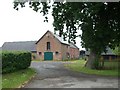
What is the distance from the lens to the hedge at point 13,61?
24.6 m

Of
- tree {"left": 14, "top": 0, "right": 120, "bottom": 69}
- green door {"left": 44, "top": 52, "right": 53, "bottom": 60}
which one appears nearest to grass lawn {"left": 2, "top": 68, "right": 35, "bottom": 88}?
tree {"left": 14, "top": 0, "right": 120, "bottom": 69}

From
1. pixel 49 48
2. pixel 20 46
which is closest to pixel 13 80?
pixel 49 48

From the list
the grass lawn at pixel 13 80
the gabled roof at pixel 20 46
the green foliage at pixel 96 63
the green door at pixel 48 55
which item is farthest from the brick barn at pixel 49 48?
the grass lawn at pixel 13 80

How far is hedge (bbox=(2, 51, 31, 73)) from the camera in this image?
2459 centimetres

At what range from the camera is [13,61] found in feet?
88.7

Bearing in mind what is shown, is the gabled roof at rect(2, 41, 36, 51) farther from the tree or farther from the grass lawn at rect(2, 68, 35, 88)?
the grass lawn at rect(2, 68, 35, 88)

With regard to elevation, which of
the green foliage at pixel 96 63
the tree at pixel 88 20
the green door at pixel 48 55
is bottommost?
the green foliage at pixel 96 63

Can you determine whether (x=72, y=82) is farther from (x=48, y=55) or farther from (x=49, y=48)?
(x=49, y=48)

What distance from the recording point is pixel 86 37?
107ft

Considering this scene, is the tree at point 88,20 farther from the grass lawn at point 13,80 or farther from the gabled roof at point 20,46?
the gabled roof at point 20,46

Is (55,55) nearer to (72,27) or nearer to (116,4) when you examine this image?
(72,27)

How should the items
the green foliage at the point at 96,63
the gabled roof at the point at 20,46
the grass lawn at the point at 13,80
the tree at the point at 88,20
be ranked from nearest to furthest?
the grass lawn at the point at 13,80
the tree at the point at 88,20
the green foliage at the point at 96,63
the gabled roof at the point at 20,46

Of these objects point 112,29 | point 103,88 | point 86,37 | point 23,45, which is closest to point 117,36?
point 112,29

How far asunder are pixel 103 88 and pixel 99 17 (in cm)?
1669
